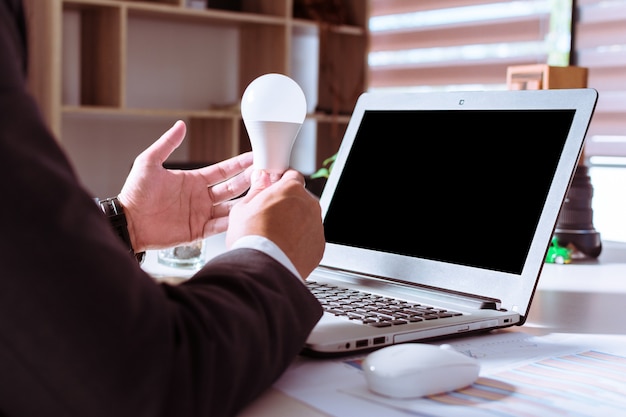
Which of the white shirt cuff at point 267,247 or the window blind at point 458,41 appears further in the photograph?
the window blind at point 458,41

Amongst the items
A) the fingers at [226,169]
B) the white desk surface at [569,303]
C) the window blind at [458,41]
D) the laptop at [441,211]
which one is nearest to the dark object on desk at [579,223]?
the white desk surface at [569,303]

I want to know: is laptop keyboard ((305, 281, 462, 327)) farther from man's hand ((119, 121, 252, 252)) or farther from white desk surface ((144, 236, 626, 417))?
man's hand ((119, 121, 252, 252))

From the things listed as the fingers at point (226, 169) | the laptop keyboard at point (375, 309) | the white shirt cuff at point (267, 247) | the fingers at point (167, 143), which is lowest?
the laptop keyboard at point (375, 309)

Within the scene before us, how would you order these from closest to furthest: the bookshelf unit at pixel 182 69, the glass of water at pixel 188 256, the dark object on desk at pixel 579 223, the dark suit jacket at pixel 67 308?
the dark suit jacket at pixel 67 308
the glass of water at pixel 188 256
the dark object on desk at pixel 579 223
the bookshelf unit at pixel 182 69

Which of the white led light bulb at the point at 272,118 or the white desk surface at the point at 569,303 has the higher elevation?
the white led light bulb at the point at 272,118

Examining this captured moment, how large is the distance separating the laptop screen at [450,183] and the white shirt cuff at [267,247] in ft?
1.12

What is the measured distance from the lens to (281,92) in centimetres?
94

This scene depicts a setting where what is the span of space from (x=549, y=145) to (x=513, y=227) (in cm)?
11

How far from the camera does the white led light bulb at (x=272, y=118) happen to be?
927mm

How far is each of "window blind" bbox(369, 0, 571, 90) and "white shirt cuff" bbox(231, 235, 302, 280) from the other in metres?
2.70

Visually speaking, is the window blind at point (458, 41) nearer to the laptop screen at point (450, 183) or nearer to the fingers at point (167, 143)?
the laptop screen at point (450, 183)

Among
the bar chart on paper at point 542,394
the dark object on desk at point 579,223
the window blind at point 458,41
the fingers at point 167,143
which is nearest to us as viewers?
the bar chart on paper at point 542,394

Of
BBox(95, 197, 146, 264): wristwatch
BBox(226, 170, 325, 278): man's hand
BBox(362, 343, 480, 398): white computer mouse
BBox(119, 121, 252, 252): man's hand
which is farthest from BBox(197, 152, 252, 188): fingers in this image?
BBox(362, 343, 480, 398): white computer mouse

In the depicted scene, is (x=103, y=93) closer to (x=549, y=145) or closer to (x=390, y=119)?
(x=390, y=119)
